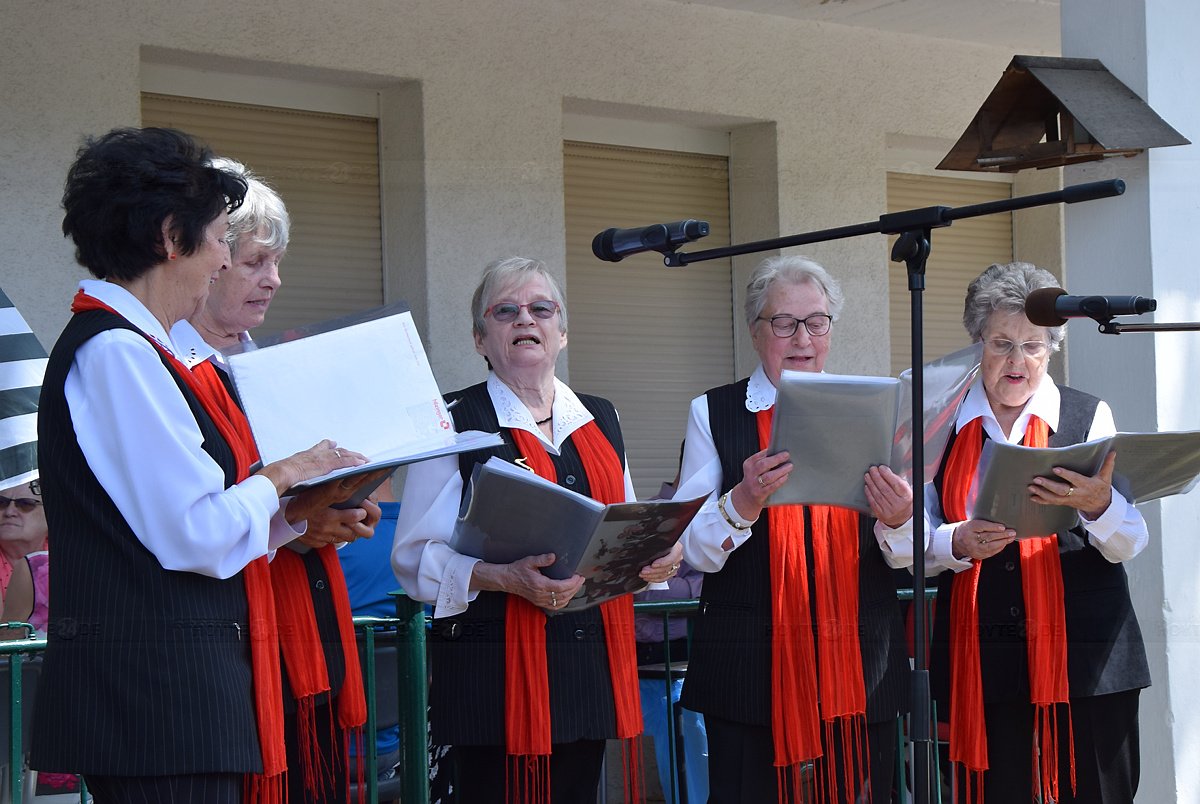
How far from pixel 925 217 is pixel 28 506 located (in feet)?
10.6

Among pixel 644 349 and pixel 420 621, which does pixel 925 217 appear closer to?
pixel 420 621

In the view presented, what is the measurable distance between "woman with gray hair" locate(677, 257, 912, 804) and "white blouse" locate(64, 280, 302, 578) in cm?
122

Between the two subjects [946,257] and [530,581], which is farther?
[946,257]

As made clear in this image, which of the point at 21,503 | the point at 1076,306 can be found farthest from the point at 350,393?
the point at 21,503

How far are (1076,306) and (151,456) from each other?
185 centimetres

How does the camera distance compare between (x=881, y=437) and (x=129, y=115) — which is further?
(x=129, y=115)

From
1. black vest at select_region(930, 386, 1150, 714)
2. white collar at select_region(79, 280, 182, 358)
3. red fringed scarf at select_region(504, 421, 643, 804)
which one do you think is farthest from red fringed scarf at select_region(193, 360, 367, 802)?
black vest at select_region(930, 386, 1150, 714)

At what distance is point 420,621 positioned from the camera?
3.13 metres

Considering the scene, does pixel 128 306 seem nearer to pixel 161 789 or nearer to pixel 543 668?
pixel 161 789

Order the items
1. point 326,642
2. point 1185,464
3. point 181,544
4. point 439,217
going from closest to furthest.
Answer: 1. point 181,544
2. point 326,642
3. point 1185,464
4. point 439,217

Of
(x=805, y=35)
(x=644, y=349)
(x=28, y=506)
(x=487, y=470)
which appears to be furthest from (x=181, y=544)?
(x=805, y=35)

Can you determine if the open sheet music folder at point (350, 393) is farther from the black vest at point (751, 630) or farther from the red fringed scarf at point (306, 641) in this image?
the black vest at point (751, 630)

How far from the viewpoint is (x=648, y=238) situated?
7.95ft

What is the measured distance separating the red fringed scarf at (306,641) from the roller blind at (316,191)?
9.72ft
